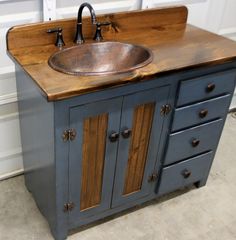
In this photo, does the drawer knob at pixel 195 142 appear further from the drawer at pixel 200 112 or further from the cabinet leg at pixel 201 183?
the cabinet leg at pixel 201 183

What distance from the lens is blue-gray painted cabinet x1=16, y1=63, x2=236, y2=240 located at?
4.45ft

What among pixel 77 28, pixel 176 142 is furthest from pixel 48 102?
pixel 176 142

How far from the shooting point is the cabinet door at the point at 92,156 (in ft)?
4.42

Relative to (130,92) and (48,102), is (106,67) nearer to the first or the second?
(130,92)

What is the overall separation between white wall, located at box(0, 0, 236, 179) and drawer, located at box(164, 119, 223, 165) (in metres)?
0.70

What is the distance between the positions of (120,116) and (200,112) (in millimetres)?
438

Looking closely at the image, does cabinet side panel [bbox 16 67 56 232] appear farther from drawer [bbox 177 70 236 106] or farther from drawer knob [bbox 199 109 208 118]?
drawer knob [bbox 199 109 208 118]

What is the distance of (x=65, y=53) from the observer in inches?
59.2

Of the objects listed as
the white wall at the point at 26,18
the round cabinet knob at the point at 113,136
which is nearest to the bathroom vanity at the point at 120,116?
the round cabinet knob at the point at 113,136

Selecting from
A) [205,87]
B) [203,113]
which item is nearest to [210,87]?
[205,87]

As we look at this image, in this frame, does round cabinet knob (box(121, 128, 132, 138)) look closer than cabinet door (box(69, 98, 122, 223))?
No

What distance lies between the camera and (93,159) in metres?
1.48

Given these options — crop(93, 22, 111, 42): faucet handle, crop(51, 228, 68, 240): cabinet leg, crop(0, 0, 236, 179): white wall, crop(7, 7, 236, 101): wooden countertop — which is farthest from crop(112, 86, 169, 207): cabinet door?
crop(0, 0, 236, 179): white wall

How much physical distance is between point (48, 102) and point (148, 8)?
90cm
